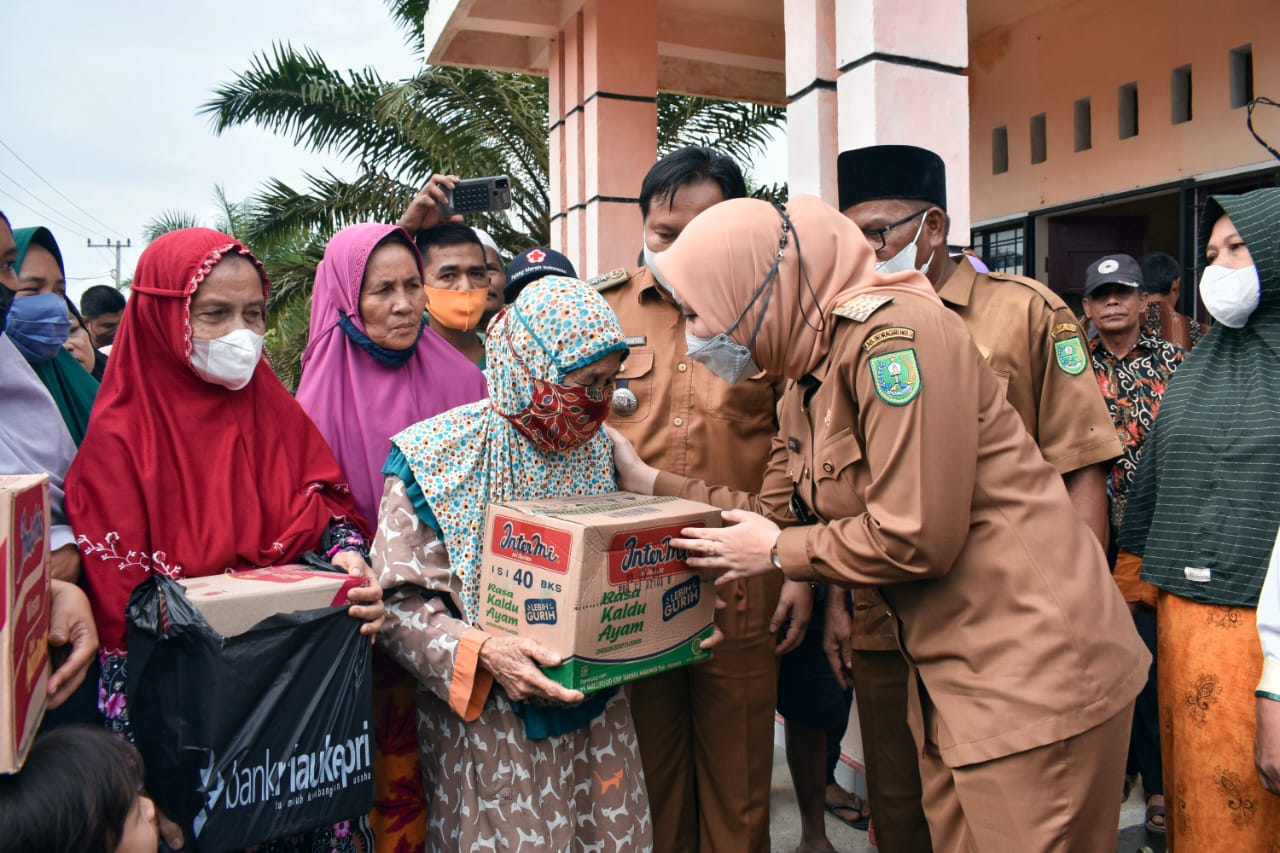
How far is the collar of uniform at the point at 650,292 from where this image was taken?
2.81m

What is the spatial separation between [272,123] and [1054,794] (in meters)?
12.3

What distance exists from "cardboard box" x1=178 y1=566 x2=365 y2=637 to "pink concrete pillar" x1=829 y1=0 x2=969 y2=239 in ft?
8.62

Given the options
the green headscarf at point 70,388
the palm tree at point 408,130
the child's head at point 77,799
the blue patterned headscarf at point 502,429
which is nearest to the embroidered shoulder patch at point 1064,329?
the blue patterned headscarf at point 502,429

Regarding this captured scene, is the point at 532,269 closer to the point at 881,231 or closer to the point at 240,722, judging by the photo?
the point at 881,231

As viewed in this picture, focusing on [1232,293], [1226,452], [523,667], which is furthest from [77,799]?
[1232,293]

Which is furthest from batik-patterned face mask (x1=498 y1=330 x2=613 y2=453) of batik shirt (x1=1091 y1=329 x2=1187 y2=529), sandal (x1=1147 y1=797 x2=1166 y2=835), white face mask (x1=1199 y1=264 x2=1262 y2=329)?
sandal (x1=1147 y1=797 x2=1166 y2=835)

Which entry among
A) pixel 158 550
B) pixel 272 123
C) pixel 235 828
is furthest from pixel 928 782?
pixel 272 123

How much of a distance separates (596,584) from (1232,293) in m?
1.70

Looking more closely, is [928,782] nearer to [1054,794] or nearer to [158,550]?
[1054,794]

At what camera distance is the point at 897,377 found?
5.74 feet

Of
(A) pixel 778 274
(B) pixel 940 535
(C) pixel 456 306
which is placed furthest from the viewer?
(C) pixel 456 306

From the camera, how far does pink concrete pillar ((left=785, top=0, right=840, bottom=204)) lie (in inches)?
152

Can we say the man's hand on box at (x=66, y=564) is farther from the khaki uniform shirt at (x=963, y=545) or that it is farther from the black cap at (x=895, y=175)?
the black cap at (x=895, y=175)

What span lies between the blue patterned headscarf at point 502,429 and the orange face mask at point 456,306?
50.5 inches
